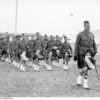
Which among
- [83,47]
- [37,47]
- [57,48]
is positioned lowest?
[57,48]

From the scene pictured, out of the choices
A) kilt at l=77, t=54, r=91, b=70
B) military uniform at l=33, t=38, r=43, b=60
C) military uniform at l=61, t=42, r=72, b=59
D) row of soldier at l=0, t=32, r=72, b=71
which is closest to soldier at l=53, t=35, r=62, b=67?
row of soldier at l=0, t=32, r=72, b=71

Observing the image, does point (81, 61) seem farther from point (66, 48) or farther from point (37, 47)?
point (66, 48)

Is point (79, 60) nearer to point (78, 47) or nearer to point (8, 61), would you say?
point (78, 47)

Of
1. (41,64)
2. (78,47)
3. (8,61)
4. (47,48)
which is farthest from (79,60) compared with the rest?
(8,61)

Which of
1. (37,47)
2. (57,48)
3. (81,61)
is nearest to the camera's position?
(81,61)

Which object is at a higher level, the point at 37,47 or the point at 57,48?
the point at 37,47

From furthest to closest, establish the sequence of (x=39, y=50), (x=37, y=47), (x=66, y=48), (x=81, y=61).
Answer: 1. (x=66, y=48)
2. (x=39, y=50)
3. (x=37, y=47)
4. (x=81, y=61)

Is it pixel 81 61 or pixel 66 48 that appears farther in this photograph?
pixel 66 48

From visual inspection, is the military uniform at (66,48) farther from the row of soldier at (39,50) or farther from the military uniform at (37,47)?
the military uniform at (37,47)

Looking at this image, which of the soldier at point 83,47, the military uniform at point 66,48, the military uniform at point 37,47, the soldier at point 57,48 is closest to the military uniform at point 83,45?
the soldier at point 83,47

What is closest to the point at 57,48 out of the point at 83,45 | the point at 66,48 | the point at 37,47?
the point at 66,48

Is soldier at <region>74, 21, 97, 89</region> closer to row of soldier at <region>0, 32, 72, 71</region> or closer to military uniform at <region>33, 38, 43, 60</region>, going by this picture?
row of soldier at <region>0, 32, 72, 71</region>

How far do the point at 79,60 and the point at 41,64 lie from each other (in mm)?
11467

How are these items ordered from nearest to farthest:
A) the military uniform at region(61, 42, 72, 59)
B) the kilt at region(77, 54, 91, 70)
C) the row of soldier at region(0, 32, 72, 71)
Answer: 1. the kilt at region(77, 54, 91, 70)
2. the row of soldier at region(0, 32, 72, 71)
3. the military uniform at region(61, 42, 72, 59)
